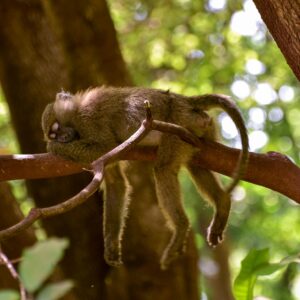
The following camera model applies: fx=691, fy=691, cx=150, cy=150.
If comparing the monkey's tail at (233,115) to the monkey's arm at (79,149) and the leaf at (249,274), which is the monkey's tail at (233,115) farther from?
the monkey's arm at (79,149)

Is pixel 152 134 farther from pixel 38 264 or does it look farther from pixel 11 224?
pixel 38 264

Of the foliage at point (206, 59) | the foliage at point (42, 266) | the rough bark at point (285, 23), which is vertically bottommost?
the foliage at point (206, 59)

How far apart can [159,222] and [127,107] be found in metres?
1.91

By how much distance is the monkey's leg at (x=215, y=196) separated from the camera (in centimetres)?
499

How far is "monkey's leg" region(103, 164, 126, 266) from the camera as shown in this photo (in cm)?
516

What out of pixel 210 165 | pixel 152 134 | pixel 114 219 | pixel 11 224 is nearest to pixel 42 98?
pixel 114 219

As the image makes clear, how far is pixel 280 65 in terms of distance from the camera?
9.96 meters

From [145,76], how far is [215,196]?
17.9ft

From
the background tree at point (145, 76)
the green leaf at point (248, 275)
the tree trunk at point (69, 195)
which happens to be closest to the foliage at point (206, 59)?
the background tree at point (145, 76)

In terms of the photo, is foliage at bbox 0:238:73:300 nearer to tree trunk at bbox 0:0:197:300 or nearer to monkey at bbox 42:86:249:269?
monkey at bbox 42:86:249:269

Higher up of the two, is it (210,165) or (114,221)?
(210,165)

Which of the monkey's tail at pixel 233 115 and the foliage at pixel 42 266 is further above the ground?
the foliage at pixel 42 266

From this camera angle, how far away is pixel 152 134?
15.1 ft

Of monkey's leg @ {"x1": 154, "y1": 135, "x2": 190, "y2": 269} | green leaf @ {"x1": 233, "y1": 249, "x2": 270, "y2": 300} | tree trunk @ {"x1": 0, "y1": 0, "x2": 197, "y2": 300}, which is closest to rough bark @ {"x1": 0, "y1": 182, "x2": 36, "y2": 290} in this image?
monkey's leg @ {"x1": 154, "y1": 135, "x2": 190, "y2": 269}
